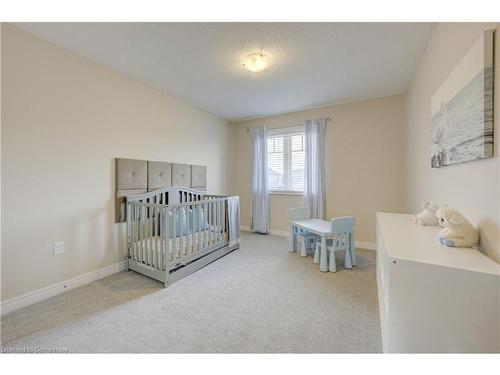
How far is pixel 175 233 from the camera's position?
2.09 metres

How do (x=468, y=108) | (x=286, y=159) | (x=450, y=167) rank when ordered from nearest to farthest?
(x=468, y=108) < (x=450, y=167) < (x=286, y=159)

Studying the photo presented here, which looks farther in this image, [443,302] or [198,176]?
[198,176]

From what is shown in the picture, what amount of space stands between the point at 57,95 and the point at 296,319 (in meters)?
2.79

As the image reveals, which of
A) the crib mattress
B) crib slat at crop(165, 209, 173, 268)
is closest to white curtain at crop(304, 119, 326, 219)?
the crib mattress

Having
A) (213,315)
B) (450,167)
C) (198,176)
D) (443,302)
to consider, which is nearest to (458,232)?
(443,302)

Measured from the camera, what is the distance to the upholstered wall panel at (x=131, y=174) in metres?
2.32

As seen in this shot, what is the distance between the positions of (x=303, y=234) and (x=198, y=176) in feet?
6.25

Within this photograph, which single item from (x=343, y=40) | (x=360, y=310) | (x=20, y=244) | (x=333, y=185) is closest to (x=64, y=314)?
(x=20, y=244)

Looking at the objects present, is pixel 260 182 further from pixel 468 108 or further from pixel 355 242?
pixel 468 108

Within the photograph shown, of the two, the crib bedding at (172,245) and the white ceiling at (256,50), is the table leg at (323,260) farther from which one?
the white ceiling at (256,50)

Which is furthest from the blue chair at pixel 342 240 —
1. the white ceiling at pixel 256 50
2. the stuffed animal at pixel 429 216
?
the white ceiling at pixel 256 50

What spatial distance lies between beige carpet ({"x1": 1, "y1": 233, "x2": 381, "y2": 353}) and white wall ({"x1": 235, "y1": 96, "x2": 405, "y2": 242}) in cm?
124
